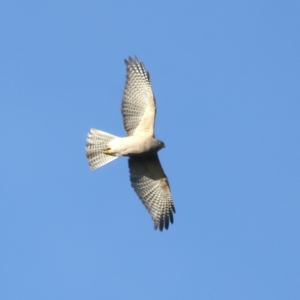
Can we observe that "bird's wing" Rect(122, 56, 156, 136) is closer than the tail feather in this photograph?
Yes

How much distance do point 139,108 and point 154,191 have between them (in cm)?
218

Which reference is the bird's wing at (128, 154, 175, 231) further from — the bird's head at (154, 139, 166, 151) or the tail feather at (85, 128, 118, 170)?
the bird's head at (154, 139, 166, 151)

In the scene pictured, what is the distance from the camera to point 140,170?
911 inches

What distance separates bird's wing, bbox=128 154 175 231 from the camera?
2316cm

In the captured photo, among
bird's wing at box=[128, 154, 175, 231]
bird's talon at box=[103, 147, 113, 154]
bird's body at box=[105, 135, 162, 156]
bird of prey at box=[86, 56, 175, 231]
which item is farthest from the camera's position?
bird's wing at box=[128, 154, 175, 231]

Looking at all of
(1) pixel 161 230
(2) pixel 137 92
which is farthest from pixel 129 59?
(1) pixel 161 230

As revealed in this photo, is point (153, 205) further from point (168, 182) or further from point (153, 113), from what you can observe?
point (153, 113)

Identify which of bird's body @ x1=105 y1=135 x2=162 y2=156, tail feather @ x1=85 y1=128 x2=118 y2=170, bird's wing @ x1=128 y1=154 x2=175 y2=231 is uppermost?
tail feather @ x1=85 y1=128 x2=118 y2=170

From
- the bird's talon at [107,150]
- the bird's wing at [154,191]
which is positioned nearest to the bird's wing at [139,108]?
the bird's talon at [107,150]

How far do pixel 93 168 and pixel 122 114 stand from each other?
4.96ft

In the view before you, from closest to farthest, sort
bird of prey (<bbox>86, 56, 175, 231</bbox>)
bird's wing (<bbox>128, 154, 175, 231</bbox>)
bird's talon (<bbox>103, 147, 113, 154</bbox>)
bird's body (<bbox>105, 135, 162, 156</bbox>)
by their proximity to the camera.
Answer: bird's body (<bbox>105, 135, 162, 156</bbox>), bird of prey (<bbox>86, 56, 175, 231</bbox>), bird's talon (<bbox>103, 147, 113, 154</bbox>), bird's wing (<bbox>128, 154, 175, 231</bbox>)

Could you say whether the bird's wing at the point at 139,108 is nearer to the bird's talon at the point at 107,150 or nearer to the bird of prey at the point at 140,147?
the bird of prey at the point at 140,147

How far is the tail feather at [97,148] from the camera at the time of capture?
22.8 meters

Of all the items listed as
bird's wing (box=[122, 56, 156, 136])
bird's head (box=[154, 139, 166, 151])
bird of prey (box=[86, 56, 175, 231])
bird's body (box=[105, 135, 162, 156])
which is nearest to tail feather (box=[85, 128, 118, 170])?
bird of prey (box=[86, 56, 175, 231])
